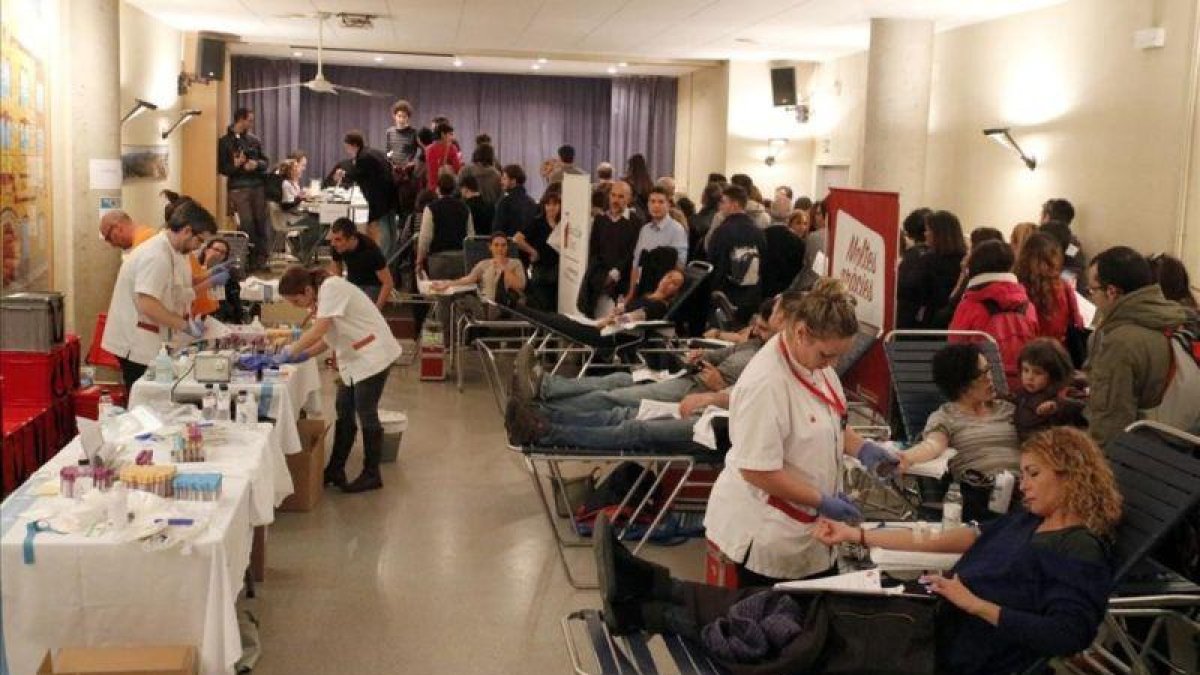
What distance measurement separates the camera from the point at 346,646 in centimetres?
427

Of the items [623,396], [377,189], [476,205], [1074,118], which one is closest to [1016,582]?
[623,396]

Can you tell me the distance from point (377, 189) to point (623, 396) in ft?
21.8

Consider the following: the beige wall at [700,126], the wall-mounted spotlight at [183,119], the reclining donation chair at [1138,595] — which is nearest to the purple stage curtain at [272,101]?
the wall-mounted spotlight at [183,119]

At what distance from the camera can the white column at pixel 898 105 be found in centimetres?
→ 1038

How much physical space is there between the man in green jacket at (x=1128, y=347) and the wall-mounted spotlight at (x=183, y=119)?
445 inches

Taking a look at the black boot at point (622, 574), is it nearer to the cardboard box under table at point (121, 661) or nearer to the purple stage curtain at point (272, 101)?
the cardboard box under table at point (121, 661)

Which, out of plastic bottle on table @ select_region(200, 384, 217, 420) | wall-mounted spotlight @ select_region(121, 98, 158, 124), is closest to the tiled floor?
plastic bottle on table @ select_region(200, 384, 217, 420)

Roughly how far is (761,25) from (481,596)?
7891mm

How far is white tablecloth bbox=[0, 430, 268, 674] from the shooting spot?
329cm

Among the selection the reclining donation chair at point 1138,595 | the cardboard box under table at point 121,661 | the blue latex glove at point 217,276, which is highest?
the blue latex glove at point 217,276

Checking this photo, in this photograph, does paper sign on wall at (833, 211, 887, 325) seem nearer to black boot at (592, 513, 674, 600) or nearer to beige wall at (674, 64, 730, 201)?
black boot at (592, 513, 674, 600)

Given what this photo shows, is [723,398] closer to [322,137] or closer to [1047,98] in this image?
[1047,98]

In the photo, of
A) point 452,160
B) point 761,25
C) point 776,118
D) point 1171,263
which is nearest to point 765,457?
point 1171,263

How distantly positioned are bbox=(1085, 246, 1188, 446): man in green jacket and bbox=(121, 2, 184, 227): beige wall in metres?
9.08
